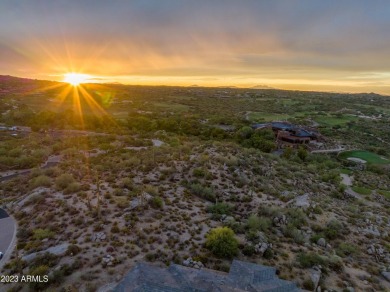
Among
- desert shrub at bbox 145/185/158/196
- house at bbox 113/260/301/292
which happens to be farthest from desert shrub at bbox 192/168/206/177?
house at bbox 113/260/301/292

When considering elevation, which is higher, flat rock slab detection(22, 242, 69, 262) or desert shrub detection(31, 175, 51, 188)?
desert shrub detection(31, 175, 51, 188)

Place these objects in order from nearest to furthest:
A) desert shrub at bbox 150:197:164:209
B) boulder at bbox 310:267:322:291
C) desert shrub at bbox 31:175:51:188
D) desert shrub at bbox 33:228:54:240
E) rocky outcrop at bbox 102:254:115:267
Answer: boulder at bbox 310:267:322:291, rocky outcrop at bbox 102:254:115:267, desert shrub at bbox 33:228:54:240, desert shrub at bbox 150:197:164:209, desert shrub at bbox 31:175:51:188

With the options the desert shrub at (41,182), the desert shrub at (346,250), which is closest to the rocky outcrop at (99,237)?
the desert shrub at (41,182)

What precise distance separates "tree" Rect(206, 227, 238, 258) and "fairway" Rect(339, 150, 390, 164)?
34905 mm

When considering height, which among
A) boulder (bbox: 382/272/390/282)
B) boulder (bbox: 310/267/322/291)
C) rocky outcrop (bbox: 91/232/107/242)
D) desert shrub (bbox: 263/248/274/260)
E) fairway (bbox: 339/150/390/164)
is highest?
rocky outcrop (bbox: 91/232/107/242)

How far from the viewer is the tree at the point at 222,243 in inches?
586

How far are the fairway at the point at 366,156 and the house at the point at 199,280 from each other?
37.4 metres

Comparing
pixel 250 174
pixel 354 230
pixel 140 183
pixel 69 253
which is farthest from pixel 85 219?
pixel 354 230

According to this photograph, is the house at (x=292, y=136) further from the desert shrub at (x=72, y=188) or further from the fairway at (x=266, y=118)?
the desert shrub at (x=72, y=188)

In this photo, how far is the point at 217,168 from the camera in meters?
27.1

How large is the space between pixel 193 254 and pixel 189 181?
10068mm

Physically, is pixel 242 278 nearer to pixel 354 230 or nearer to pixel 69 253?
pixel 69 253

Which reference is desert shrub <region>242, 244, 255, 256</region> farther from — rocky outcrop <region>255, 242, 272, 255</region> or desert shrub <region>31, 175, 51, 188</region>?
desert shrub <region>31, 175, 51, 188</region>

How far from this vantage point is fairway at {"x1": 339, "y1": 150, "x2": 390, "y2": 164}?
41.5m
